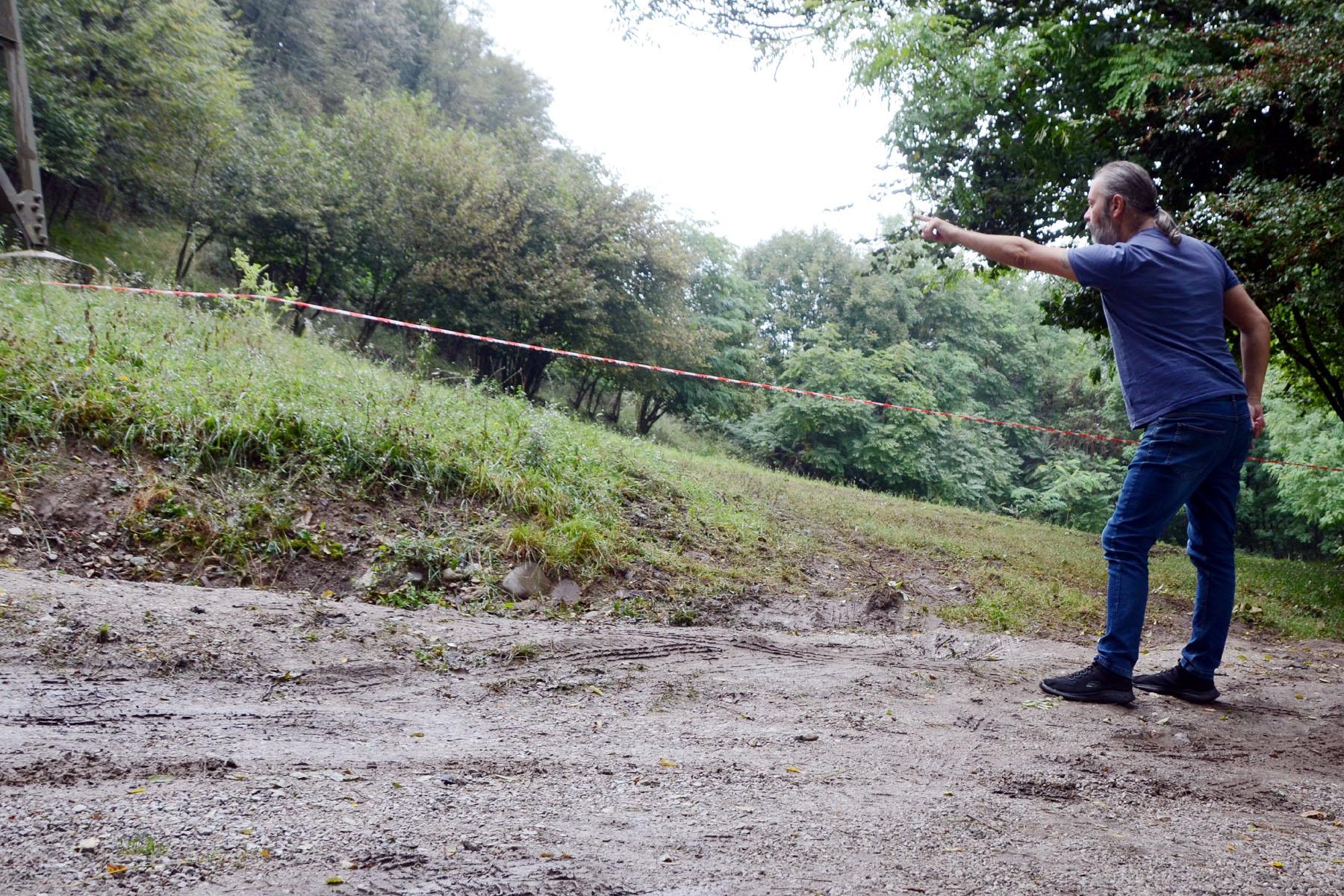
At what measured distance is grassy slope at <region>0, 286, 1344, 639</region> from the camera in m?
4.86

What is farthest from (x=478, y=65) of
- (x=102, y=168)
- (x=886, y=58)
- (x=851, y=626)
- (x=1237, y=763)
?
(x=1237, y=763)

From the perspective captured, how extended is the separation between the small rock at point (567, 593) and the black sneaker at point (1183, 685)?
2892 millimetres

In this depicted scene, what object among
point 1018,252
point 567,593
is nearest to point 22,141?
point 567,593

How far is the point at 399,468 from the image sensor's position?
5555 millimetres

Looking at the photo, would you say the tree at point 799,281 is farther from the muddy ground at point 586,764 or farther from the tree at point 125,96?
the muddy ground at point 586,764

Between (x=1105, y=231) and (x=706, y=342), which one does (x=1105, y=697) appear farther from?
(x=706, y=342)

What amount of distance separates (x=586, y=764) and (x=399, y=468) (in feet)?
11.8

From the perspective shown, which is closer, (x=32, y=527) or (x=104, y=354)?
(x=32, y=527)

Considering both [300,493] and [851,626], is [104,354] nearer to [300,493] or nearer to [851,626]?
[300,493]

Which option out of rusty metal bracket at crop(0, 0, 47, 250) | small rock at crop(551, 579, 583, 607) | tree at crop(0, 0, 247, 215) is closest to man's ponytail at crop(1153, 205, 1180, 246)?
small rock at crop(551, 579, 583, 607)

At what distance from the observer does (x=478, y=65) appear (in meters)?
33.5

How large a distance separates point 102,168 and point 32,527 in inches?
611

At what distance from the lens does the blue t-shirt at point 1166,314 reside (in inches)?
125

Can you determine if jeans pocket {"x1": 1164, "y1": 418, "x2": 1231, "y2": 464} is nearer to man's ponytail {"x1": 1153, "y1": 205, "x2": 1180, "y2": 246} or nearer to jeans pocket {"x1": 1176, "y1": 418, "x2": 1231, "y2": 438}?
jeans pocket {"x1": 1176, "y1": 418, "x2": 1231, "y2": 438}
